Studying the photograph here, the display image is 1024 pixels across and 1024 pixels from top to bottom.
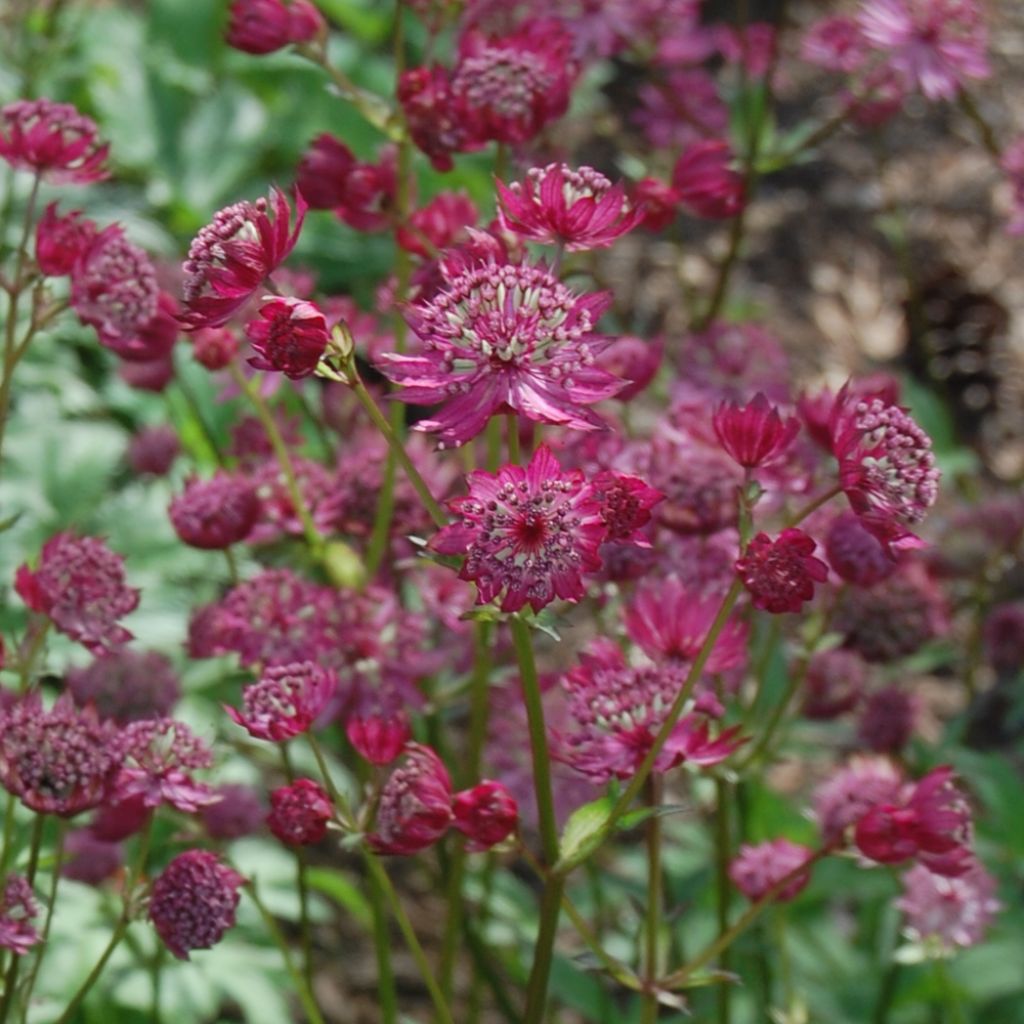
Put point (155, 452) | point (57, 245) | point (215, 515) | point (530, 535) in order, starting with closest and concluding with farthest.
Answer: point (530, 535)
point (57, 245)
point (215, 515)
point (155, 452)

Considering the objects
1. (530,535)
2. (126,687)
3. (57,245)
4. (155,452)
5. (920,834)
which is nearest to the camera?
(530,535)

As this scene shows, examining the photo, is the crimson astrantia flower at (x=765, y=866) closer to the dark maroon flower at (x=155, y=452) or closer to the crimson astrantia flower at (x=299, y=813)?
the crimson astrantia flower at (x=299, y=813)

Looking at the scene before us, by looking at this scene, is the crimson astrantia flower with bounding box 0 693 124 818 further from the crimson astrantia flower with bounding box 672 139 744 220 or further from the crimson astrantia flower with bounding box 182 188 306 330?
the crimson astrantia flower with bounding box 672 139 744 220

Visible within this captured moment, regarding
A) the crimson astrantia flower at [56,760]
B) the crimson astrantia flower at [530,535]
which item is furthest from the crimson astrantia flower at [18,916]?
the crimson astrantia flower at [530,535]

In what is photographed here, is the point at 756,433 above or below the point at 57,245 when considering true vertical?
above

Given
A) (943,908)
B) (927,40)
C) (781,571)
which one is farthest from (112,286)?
(927,40)

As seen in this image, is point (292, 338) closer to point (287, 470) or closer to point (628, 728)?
point (628, 728)

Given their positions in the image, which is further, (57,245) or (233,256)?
(57,245)
